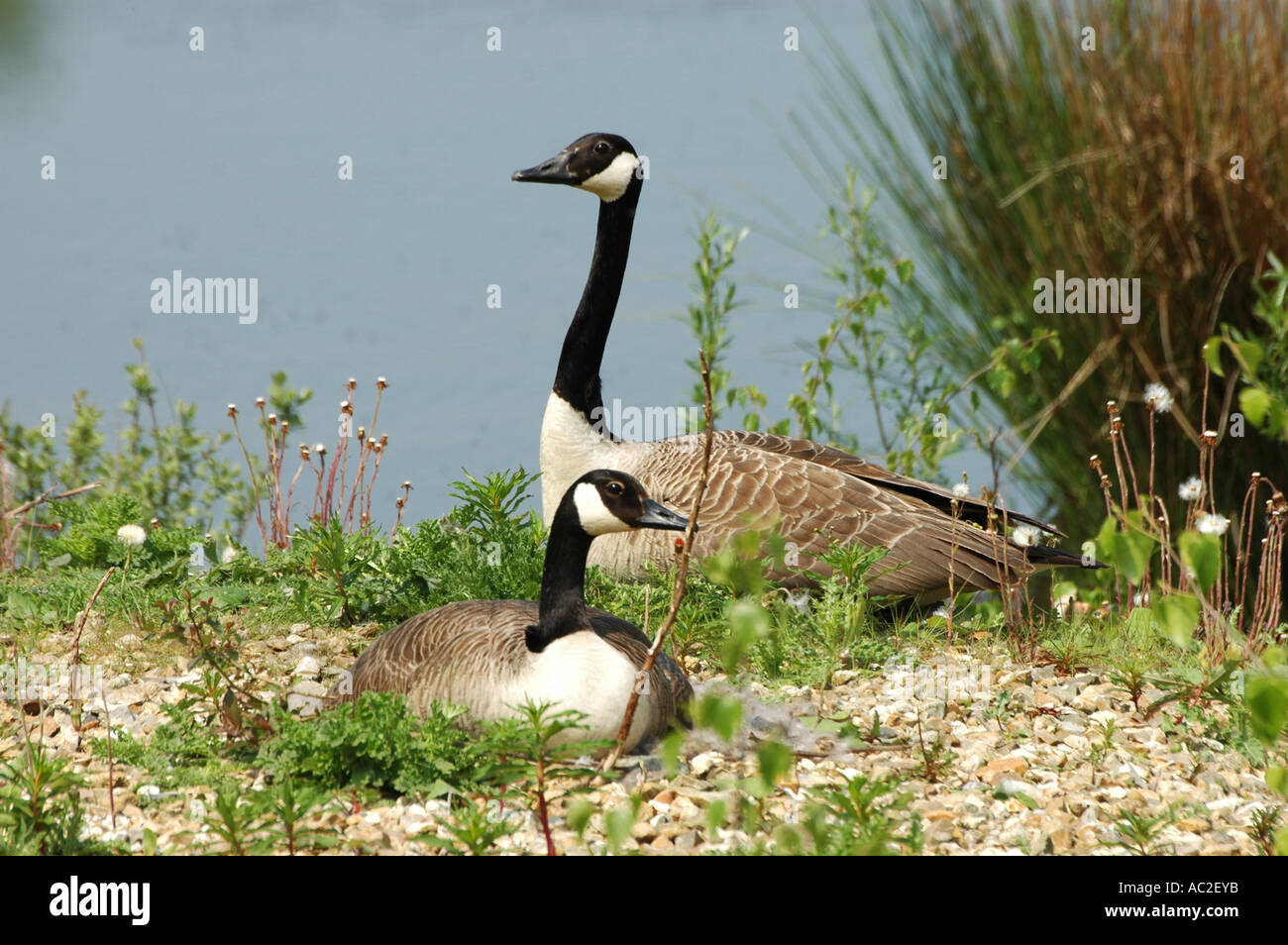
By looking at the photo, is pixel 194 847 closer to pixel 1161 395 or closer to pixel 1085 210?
pixel 1161 395

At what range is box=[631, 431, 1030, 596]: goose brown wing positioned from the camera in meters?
5.94

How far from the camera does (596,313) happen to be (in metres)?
6.64

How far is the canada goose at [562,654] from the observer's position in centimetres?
384

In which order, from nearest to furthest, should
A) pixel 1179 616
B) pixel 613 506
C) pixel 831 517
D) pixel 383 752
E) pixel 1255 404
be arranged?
pixel 1179 616, pixel 1255 404, pixel 383 752, pixel 613 506, pixel 831 517

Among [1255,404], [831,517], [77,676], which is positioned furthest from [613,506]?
[77,676]

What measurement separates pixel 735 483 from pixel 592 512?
2261mm

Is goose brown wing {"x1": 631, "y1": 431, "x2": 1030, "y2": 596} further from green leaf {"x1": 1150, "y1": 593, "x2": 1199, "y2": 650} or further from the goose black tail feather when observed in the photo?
green leaf {"x1": 1150, "y1": 593, "x2": 1199, "y2": 650}

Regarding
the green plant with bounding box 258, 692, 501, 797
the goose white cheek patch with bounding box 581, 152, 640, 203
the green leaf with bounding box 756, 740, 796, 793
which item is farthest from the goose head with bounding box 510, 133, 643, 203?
the green leaf with bounding box 756, 740, 796, 793

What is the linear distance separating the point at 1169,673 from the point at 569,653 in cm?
260

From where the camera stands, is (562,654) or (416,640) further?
(416,640)

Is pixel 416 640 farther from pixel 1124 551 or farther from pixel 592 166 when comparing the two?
pixel 592 166

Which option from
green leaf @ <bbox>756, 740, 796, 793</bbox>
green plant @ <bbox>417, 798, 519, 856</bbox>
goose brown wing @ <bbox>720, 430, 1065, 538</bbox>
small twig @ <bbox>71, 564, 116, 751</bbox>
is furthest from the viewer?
goose brown wing @ <bbox>720, 430, 1065, 538</bbox>

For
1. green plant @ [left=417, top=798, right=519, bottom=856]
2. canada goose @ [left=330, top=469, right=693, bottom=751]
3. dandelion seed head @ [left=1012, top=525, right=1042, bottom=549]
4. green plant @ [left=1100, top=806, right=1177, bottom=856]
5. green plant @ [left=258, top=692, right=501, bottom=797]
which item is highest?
dandelion seed head @ [left=1012, top=525, right=1042, bottom=549]
